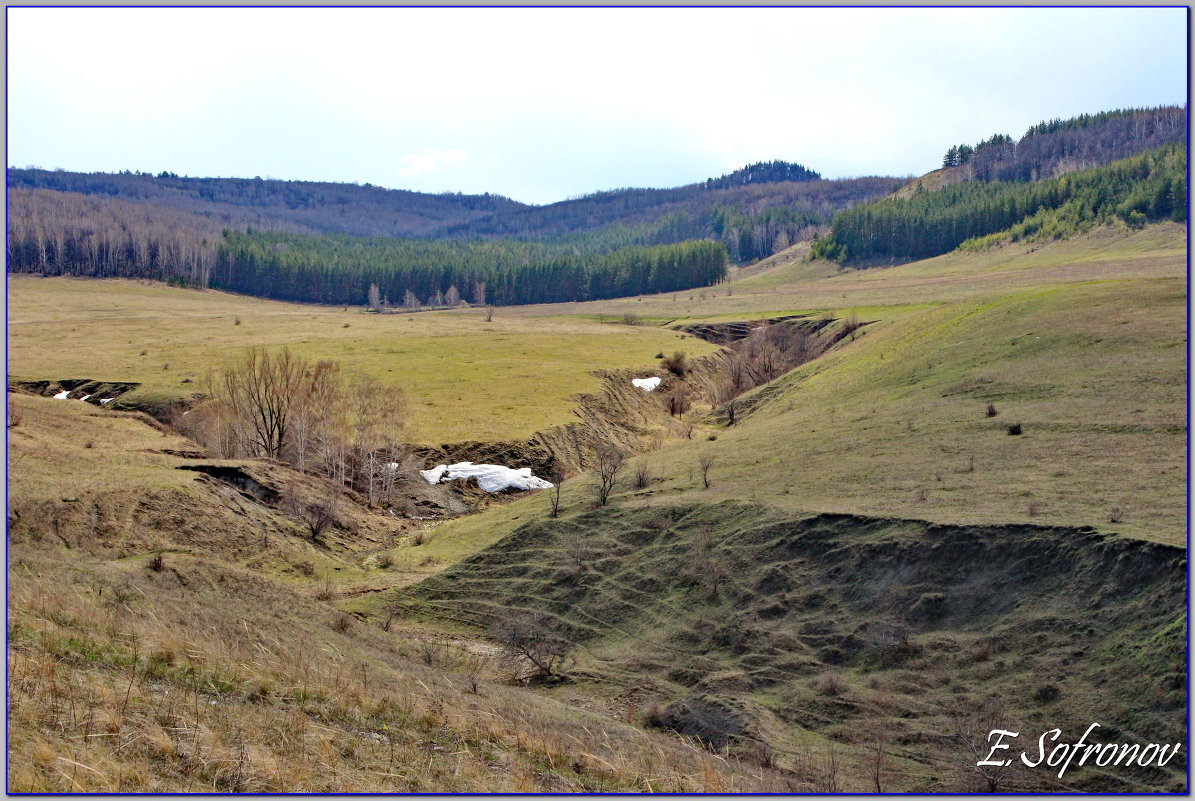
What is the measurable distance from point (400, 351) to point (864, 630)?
7575 centimetres

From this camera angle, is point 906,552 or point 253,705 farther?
point 906,552

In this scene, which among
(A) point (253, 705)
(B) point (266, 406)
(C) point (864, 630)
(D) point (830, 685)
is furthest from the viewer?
(B) point (266, 406)

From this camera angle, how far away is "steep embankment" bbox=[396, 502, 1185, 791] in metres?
18.9

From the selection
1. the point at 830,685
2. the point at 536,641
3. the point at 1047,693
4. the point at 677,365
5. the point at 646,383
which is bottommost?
the point at 536,641

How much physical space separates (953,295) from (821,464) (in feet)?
267

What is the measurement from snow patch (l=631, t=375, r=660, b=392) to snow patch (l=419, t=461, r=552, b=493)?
2914cm

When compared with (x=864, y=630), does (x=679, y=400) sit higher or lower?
higher

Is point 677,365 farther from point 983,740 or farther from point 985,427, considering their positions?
point 983,740

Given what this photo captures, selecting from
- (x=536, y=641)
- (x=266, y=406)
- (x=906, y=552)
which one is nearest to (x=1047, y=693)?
(x=906, y=552)

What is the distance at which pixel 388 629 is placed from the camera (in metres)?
29.2

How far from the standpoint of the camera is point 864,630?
2366cm

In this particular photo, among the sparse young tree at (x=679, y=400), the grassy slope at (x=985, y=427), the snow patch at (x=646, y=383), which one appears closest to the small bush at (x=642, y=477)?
the grassy slope at (x=985, y=427)

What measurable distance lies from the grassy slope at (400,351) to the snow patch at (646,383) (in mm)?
3580

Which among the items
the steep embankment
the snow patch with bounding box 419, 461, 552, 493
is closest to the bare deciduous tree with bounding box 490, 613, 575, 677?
the steep embankment
